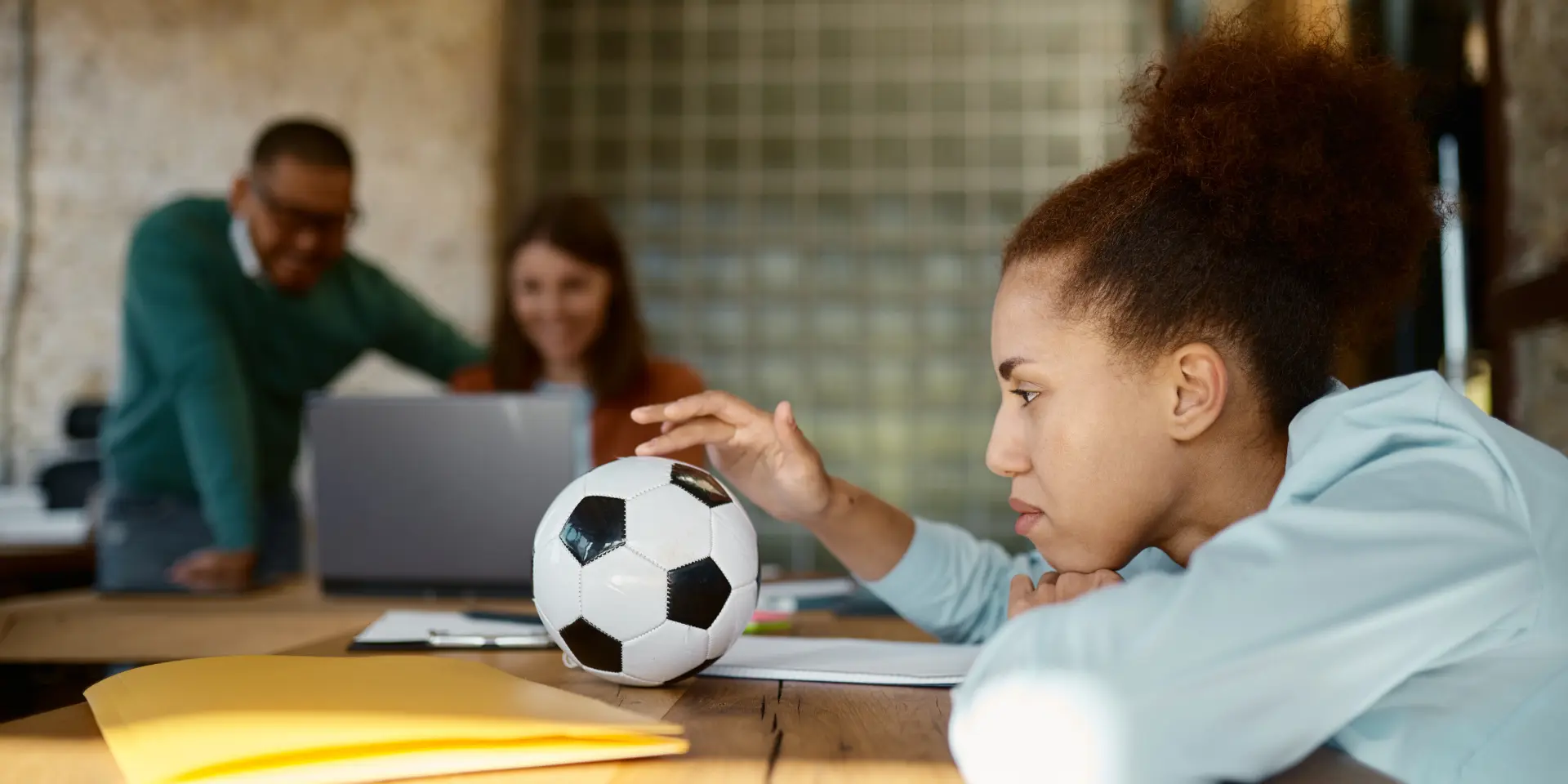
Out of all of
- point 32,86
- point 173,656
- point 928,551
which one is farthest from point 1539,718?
point 32,86

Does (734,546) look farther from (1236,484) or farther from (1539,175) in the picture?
(1539,175)

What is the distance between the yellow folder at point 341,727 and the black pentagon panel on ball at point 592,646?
59 mm

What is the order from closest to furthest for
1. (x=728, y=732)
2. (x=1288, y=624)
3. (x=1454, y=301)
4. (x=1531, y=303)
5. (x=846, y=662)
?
(x=1288, y=624) → (x=728, y=732) → (x=846, y=662) → (x=1531, y=303) → (x=1454, y=301)

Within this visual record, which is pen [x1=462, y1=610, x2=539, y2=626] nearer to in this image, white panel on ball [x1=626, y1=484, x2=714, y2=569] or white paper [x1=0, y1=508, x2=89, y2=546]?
white panel on ball [x1=626, y1=484, x2=714, y2=569]

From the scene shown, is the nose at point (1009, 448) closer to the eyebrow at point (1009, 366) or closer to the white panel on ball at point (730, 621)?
the eyebrow at point (1009, 366)

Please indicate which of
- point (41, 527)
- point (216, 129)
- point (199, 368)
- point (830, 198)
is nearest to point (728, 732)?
point (199, 368)

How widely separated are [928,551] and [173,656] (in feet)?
2.51

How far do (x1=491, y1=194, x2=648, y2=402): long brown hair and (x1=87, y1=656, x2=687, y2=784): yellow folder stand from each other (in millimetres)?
1704

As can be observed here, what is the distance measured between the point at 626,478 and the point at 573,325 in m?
1.64

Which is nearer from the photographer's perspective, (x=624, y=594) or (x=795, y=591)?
(x=624, y=594)

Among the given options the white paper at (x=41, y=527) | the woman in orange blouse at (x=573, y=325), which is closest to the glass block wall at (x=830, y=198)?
the woman in orange blouse at (x=573, y=325)

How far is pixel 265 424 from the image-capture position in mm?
2438

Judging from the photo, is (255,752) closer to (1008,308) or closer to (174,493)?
(1008,308)

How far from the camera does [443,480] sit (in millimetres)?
1491
